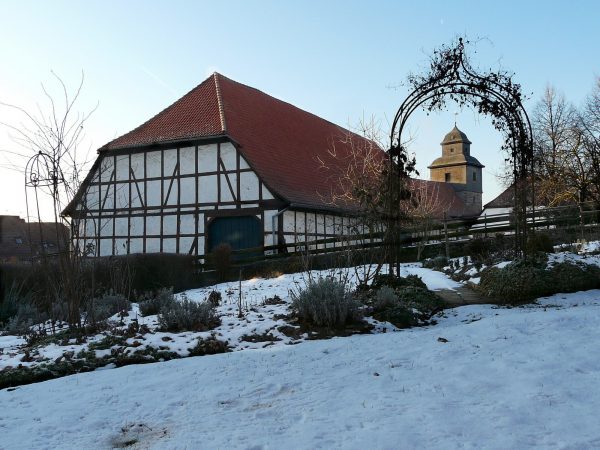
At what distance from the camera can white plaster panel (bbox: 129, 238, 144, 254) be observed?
64.3 feet

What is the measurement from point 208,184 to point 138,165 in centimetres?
313

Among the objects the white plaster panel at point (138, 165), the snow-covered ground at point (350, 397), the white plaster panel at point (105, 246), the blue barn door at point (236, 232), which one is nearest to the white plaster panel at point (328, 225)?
the blue barn door at point (236, 232)

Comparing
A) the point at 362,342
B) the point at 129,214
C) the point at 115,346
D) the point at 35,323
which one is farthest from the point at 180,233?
the point at 362,342

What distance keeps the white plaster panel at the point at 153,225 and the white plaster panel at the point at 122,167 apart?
1926 mm

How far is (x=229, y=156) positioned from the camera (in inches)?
721

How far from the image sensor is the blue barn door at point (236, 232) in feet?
59.9

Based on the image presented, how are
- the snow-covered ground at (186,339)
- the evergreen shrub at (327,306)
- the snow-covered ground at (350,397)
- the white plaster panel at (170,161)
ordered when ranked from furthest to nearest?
1. the white plaster panel at (170,161)
2. the evergreen shrub at (327,306)
3. the snow-covered ground at (186,339)
4. the snow-covered ground at (350,397)

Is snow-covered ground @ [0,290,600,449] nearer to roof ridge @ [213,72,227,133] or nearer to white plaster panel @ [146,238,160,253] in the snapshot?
roof ridge @ [213,72,227,133]

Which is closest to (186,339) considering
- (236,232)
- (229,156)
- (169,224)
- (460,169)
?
(236,232)

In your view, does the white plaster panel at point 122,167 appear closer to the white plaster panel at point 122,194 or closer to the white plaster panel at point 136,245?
the white plaster panel at point 122,194

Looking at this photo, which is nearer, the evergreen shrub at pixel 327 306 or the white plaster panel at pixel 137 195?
the evergreen shrub at pixel 327 306

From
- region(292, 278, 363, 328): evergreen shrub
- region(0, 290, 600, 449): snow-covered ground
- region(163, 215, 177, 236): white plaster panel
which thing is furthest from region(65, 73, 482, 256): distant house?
region(0, 290, 600, 449): snow-covered ground

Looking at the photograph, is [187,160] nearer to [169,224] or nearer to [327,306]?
[169,224]

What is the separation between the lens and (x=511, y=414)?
339 centimetres
